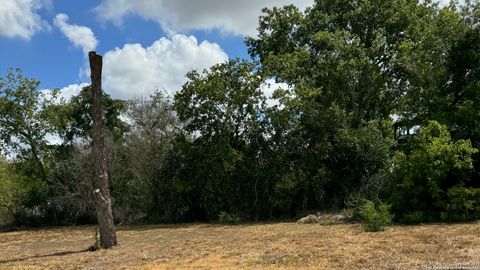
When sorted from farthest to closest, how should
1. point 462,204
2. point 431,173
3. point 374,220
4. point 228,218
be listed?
point 228,218 < point 431,173 < point 462,204 < point 374,220

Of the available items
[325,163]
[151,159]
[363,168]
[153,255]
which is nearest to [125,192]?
[151,159]

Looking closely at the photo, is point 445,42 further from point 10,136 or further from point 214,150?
point 10,136

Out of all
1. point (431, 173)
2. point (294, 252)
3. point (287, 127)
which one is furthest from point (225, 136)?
point (294, 252)

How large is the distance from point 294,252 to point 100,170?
→ 20.7ft

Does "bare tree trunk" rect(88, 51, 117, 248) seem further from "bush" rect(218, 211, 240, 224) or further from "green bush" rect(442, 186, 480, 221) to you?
"green bush" rect(442, 186, 480, 221)

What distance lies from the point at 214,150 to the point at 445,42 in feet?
36.0

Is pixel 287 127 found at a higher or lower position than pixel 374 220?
higher

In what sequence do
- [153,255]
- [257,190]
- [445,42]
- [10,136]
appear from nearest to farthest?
1. [153,255]
2. [445,42]
3. [257,190]
4. [10,136]

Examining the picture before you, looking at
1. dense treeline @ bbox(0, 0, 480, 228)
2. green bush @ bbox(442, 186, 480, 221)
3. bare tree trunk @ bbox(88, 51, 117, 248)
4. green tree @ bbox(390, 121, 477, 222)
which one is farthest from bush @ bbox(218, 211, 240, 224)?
green bush @ bbox(442, 186, 480, 221)

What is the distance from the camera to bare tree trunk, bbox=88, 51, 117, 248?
1430 cm

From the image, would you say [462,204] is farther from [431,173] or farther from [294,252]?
[294,252]

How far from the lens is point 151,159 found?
26359 millimetres

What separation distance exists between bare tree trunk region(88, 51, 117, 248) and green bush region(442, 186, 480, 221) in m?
10.1

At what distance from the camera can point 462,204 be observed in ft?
52.1
